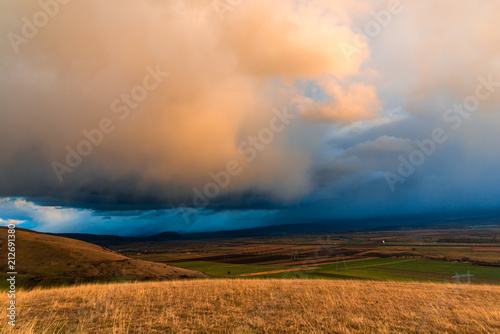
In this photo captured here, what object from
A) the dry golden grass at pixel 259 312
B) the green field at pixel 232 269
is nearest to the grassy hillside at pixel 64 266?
the dry golden grass at pixel 259 312

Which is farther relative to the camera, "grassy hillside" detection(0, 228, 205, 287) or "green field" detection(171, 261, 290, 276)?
"green field" detection(171, 261, 290, 276)

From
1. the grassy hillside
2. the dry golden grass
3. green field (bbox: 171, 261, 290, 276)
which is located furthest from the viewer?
green field (bbox: 171, 261, 290, 276)

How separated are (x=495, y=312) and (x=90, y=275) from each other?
56488 millimetres

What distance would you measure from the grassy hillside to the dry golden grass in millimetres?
35321

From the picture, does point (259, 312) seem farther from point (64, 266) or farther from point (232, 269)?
point (232, 269)

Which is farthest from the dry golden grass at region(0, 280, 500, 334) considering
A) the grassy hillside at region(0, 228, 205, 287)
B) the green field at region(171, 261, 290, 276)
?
the green field at region(171, 261, 290, 276)

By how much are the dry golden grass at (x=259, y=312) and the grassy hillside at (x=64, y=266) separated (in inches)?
1391

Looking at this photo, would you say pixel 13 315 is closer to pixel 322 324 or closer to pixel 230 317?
pixel 230 317

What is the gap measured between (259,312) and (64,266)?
51912mm

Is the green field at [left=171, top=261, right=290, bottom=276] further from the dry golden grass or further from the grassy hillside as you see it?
the dry golden grass

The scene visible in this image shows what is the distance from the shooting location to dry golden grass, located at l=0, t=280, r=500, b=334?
11.8 metres

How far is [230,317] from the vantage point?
13.5m

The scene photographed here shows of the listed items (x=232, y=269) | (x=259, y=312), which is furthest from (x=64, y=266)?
(x=232, y=269)

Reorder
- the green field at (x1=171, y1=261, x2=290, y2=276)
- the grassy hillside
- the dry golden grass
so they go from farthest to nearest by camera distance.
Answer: the green field at (x1=171, y1=261, x2=290, y2=276)
the grassy hillside
the dry golden grass
